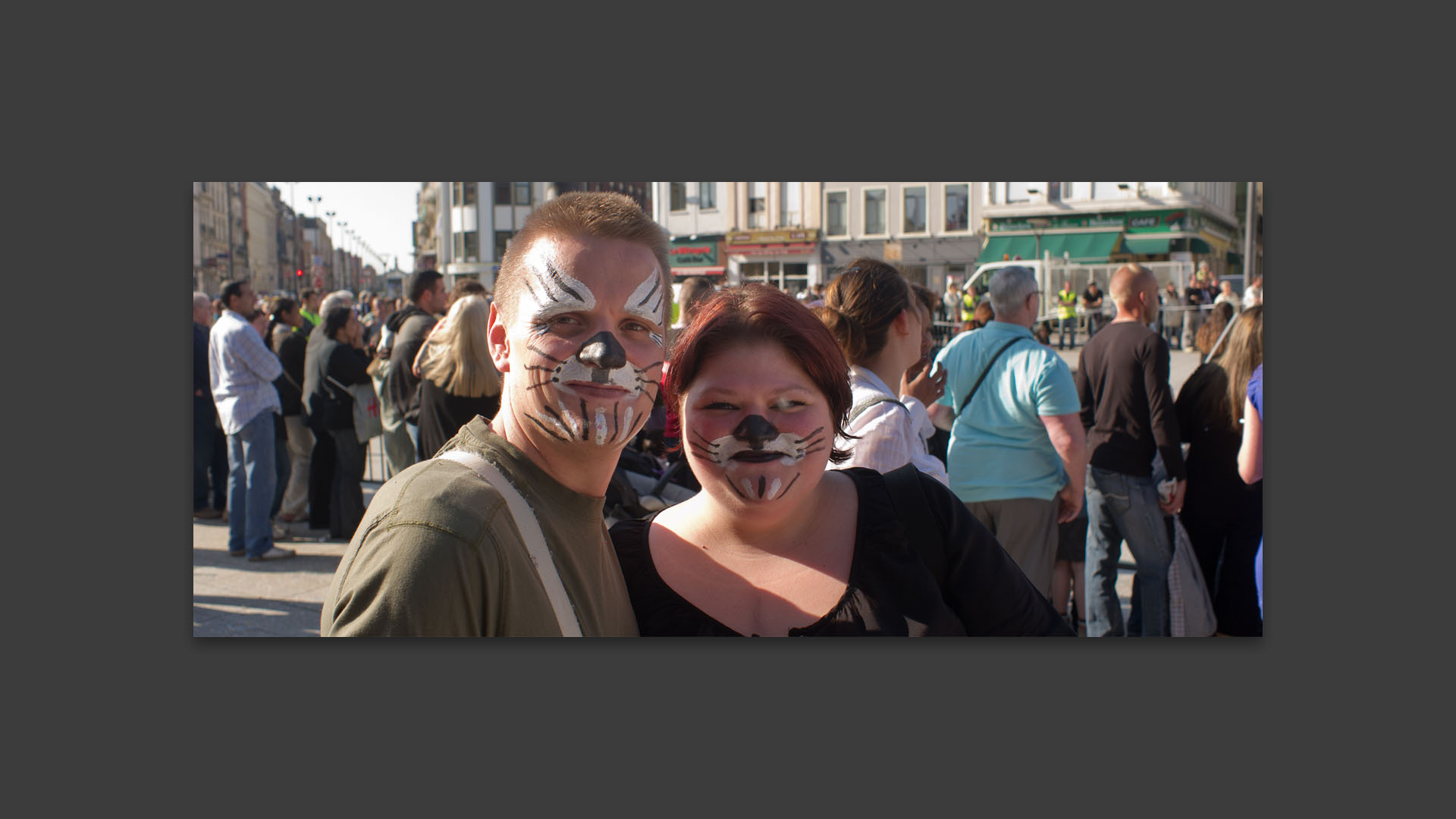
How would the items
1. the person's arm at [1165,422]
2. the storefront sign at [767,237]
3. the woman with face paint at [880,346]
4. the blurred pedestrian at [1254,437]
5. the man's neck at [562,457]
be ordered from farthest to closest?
the storefront sign at [767,237], the person's arm at [1165,422], the blurred pedestrian at [1254,437], the woman with face paint at [880,346], the man's neck at [562,457]

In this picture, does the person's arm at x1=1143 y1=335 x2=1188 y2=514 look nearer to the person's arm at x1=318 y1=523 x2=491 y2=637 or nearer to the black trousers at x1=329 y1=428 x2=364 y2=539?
the person's arm at x1=318 y1=523 x2=491 y2=637

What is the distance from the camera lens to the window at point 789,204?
3.53 metres

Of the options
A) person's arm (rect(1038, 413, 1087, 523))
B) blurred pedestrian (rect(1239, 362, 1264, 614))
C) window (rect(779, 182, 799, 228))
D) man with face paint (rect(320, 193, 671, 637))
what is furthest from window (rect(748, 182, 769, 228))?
blurred pedestrian (rect(1239, 362, 1264, 614))

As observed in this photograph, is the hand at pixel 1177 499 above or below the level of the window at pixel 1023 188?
below

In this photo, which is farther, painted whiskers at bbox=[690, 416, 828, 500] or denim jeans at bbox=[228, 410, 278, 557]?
denim jeans at bbox=[228, 410, 278, 557]

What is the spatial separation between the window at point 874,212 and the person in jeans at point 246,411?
3313mm

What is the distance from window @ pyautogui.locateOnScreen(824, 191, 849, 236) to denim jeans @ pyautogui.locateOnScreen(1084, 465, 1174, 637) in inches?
63.6

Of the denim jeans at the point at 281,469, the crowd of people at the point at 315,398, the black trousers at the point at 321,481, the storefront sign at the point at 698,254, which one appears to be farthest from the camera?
the denim jeans at the point at 281,469

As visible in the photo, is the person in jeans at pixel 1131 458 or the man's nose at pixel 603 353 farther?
the person in jeans at pixel 1131 458

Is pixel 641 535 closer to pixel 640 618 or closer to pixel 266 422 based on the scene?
pixel 640 618

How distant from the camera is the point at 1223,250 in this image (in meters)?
4.96

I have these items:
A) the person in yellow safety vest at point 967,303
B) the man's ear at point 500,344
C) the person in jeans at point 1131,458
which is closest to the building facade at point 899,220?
the person in jeans at point 1131,458

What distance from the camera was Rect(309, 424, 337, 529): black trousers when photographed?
6371 mm

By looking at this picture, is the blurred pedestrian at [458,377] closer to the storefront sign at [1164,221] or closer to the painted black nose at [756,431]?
the painted black nose at [756,431]
